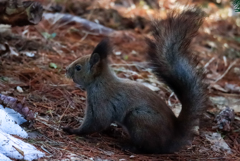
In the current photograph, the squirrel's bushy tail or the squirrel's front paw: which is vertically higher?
the squirrel's bushy tail

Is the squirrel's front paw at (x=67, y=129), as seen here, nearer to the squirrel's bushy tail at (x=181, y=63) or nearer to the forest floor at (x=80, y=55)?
the forest floor at (x=80, y=55)

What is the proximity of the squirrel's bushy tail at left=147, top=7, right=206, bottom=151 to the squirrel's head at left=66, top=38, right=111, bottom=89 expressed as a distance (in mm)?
450

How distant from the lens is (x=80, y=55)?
543cm

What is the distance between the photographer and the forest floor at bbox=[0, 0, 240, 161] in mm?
3416

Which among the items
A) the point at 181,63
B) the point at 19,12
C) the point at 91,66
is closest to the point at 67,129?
the point at 91,66

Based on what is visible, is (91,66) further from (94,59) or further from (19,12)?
(19,12)

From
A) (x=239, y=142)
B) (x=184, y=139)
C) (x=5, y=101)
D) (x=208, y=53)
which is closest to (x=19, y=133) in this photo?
(x=5, y=101)

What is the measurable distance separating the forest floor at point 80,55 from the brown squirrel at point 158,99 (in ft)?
0.47

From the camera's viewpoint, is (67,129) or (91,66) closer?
(67,129)

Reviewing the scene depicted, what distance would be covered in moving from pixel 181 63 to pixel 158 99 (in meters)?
0.41

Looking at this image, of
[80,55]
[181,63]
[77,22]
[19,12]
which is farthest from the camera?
[77,22]

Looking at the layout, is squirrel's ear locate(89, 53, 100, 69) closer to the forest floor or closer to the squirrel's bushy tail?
the forest floor

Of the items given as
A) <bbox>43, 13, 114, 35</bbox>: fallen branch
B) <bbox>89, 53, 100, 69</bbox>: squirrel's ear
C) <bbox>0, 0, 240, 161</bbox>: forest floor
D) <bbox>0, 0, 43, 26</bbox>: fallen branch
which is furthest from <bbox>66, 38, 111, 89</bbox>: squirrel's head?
<bbox>43, 13, 114, 35</bbox>: fallen branch

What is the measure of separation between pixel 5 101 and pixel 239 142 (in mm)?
2349
